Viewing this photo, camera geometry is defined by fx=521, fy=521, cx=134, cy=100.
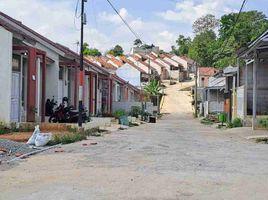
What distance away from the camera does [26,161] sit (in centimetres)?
1302

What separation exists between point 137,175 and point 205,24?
11726cm

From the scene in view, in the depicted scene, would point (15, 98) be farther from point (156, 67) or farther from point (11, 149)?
point (156, 67)

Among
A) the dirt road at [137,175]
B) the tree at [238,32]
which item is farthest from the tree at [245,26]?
the dirt road at [137,175]

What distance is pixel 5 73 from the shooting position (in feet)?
65.9

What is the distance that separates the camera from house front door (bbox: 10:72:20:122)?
22359 millimetres

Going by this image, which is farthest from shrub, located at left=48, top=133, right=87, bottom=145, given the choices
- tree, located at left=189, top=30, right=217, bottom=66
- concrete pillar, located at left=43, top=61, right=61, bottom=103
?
tree, located at left=189, top=30, right=217, bottom=66

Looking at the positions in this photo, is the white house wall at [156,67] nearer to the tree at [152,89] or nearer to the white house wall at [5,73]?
the tree at [152,89]

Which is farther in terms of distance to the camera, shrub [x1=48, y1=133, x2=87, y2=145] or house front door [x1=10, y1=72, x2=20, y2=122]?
house front door [x1=10, y1=72, x2=20, y2=122]

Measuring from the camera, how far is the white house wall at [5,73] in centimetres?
2000

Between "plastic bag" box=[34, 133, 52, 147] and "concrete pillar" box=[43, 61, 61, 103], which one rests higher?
"concrete pillar" box=[43, 61, 61, 103]

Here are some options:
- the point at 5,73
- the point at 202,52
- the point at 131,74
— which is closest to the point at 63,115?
the point at 5,73

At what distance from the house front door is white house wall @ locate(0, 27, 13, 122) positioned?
199cm

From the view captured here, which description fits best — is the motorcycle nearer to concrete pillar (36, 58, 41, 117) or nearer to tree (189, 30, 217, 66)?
concrete pillar (36, 58, 41, 117)

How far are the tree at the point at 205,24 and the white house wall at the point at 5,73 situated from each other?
107104mm
